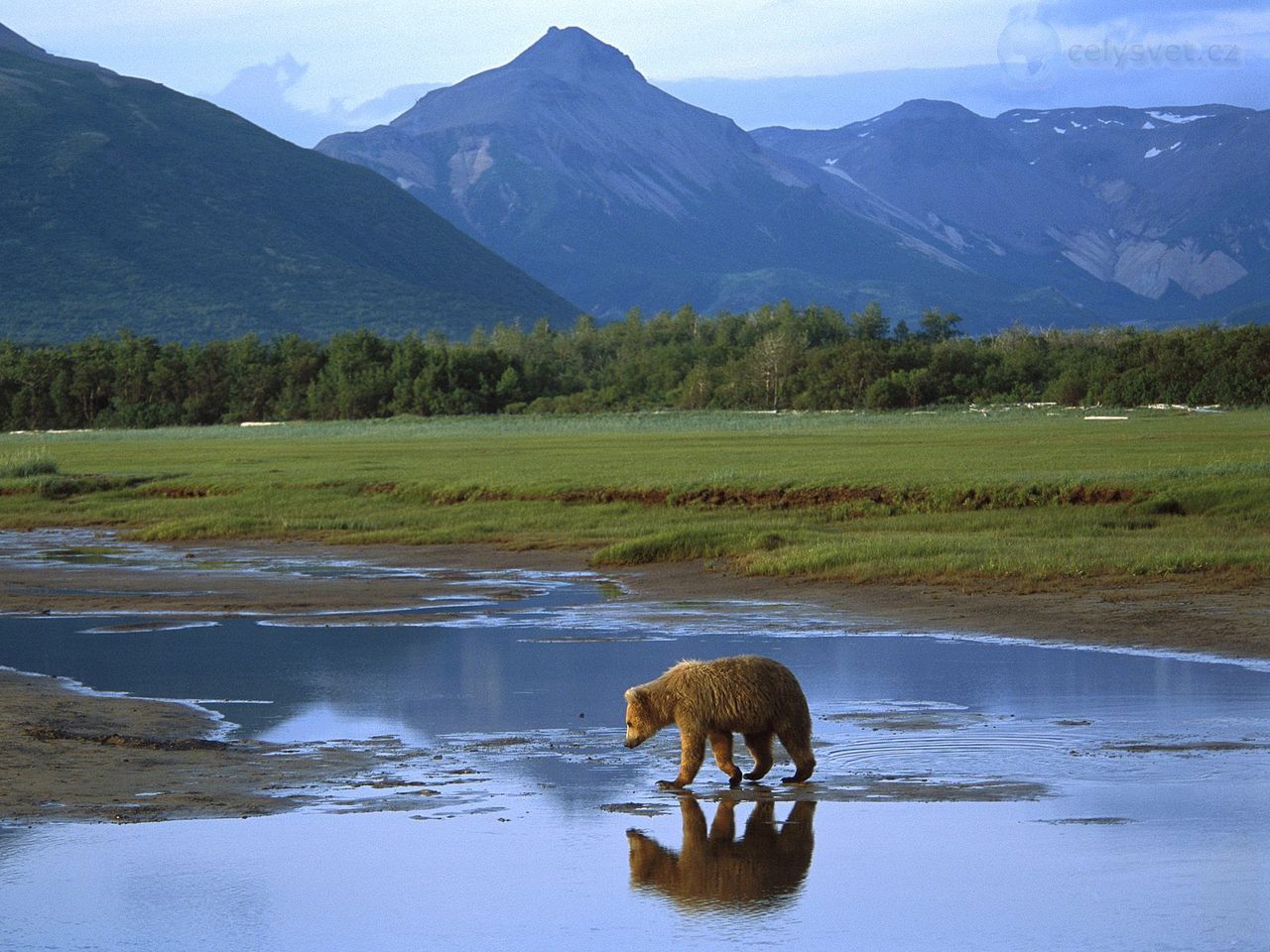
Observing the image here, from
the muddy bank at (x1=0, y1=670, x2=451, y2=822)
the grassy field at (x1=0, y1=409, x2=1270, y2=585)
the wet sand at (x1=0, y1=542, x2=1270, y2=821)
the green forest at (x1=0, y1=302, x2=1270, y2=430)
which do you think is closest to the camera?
the muddy bank at (x1=0, y1=670, x2=451, y2=822)

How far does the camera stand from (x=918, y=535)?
30281 millimetres

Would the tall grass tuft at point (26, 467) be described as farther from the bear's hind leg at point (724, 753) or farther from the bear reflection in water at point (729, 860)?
the bear reflection in water at point (729, 860)

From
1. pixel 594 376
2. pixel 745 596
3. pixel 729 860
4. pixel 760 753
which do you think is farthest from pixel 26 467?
pixel 594 376

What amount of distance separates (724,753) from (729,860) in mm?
1758

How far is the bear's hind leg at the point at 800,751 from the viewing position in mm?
11844

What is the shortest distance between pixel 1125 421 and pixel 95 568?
56.2 meters

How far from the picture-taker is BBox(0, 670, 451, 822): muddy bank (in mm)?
11586

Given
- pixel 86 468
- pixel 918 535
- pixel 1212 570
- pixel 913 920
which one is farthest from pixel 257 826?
pixel 86 468

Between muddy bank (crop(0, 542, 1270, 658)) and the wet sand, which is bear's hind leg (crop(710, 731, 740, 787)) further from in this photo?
muddy bank (crop(0, 542, 1270, 658))

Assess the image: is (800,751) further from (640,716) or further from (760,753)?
(640,716)

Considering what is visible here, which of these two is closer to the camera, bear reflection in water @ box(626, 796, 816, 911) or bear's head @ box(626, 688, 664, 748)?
bear reflection in water @ box(626, 796, 816, 911)

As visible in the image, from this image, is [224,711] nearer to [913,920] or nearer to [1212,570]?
[913,920]

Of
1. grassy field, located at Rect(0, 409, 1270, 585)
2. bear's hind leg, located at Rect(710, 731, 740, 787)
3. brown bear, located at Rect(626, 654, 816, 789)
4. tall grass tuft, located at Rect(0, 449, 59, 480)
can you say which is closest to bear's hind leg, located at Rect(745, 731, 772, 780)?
brown bear, located at Rect(626, 654, 816, 789)

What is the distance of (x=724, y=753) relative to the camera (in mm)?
11969
